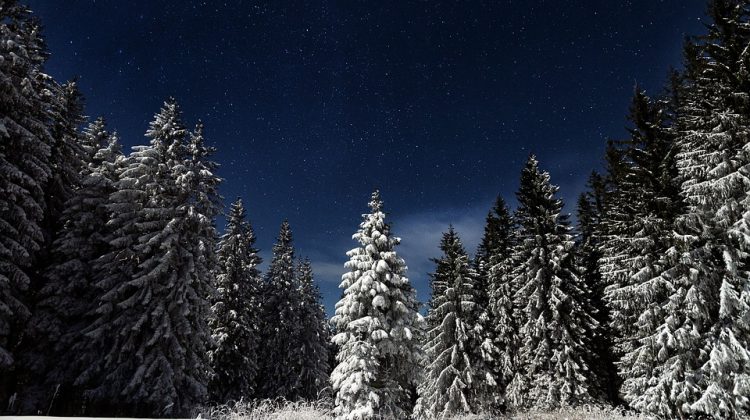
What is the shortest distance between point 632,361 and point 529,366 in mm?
6877

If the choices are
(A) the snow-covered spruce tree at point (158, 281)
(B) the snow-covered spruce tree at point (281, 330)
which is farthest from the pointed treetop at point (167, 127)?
(B) the snow-covered spruce tree at point (281, 330)

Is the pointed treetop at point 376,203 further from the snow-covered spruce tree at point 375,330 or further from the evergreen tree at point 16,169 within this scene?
the evergreen tree at point 16,169

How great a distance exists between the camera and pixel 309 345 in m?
37.2

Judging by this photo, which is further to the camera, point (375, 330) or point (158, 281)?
point (158, 281)

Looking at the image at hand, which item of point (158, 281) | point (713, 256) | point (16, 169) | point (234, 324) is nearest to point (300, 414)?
point (158, 281)

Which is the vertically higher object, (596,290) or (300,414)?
(596,290)

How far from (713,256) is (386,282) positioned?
13951 mm

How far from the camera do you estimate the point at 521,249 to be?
96.0 ft

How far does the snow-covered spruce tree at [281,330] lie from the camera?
3516 cm

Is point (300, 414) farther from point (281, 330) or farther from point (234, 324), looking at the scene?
point (281, 330)

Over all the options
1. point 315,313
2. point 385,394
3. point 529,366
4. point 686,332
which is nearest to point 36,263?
point 385,394

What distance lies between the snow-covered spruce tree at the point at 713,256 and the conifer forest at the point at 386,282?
84 millimetres

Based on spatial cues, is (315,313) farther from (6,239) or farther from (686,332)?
(686,332)

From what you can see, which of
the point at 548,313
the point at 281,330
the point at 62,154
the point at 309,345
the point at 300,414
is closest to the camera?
the point at 300,414
